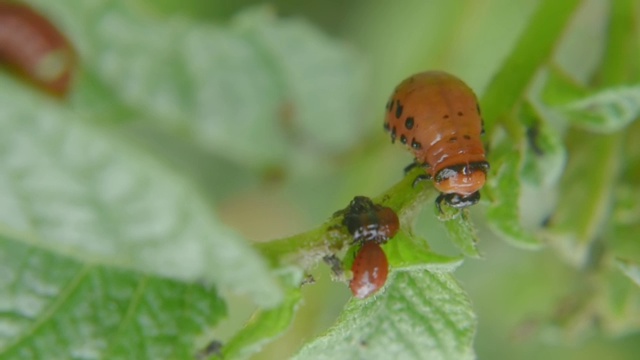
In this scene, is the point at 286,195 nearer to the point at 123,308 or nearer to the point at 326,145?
the point at 326,145

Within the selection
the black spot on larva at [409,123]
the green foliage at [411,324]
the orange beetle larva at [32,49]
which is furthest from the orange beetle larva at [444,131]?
the orange beetle larva at [32,49]

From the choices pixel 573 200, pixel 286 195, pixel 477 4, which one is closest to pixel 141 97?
pixel 286 195

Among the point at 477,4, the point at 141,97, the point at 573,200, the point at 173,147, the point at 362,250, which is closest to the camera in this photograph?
the point at 362,250

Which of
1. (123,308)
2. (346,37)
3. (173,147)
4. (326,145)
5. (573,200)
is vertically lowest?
(123,308)

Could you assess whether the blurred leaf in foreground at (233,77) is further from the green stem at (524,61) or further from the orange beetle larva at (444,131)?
the green stem at (524,61)

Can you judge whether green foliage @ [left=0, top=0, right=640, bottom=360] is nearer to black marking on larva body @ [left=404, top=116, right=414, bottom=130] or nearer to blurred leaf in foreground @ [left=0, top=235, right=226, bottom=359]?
blurred leaf in foreground @ [left=0, top=235, right=226, bottom=359]

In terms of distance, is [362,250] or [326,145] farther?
[326,145]

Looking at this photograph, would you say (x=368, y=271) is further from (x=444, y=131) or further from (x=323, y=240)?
(x=444, y=131)
